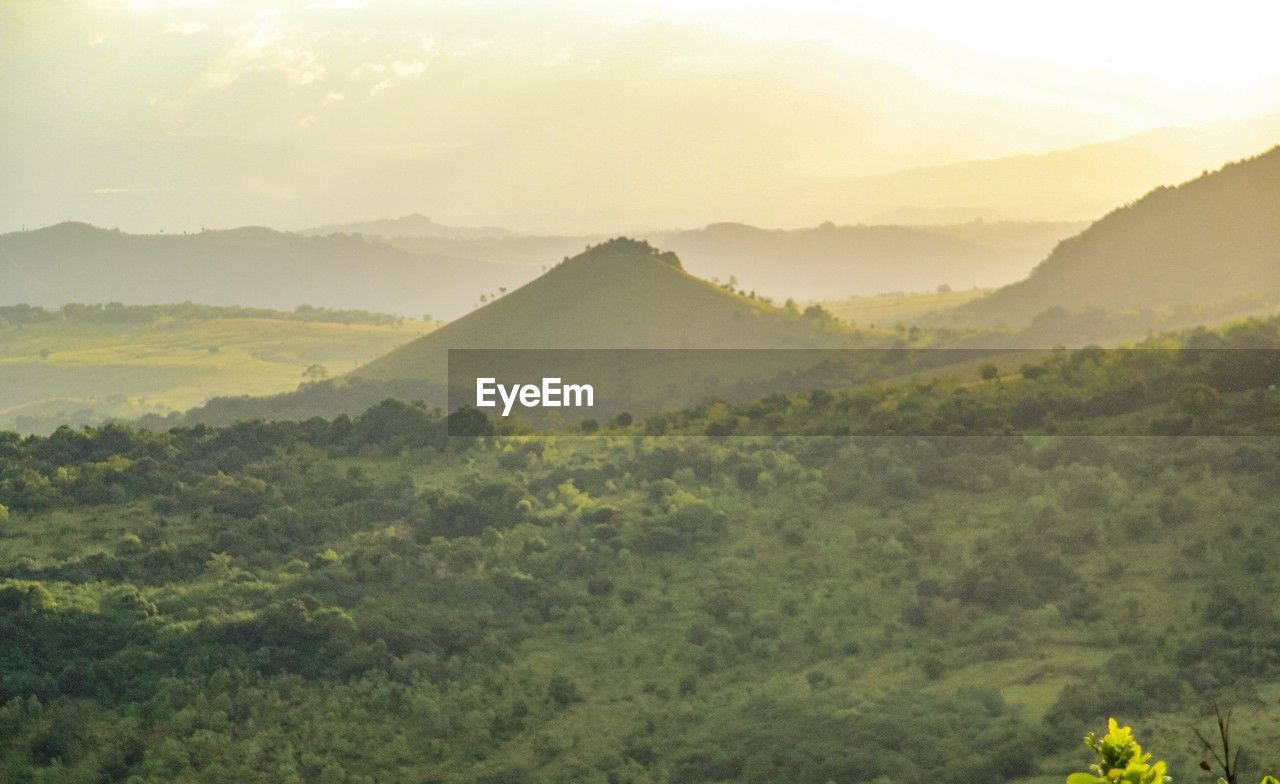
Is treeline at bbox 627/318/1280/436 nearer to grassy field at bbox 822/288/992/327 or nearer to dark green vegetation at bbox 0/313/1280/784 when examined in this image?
dark green vegetation at bbox 0/313/1280/784

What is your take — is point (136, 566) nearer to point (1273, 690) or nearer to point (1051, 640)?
point (1051, 640)

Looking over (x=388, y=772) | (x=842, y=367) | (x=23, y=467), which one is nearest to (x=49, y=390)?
(x=842, y=367)

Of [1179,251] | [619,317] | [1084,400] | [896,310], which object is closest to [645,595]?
[1084,400]

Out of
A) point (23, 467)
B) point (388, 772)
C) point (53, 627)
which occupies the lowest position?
point (388, 772)

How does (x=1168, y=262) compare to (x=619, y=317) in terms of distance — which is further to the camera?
(x=1168, y=262)

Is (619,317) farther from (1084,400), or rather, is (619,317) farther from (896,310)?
(1084,400)

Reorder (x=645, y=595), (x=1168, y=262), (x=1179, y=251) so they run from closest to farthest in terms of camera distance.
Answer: (x=645, y=595) → (x=1179, y=251) → (x=1168, y=262)

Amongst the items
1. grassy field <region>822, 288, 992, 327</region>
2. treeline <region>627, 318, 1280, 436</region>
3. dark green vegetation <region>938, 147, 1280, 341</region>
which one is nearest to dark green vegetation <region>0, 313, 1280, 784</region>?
Result: treeline <region>627, 318, 1280, 436</region>
